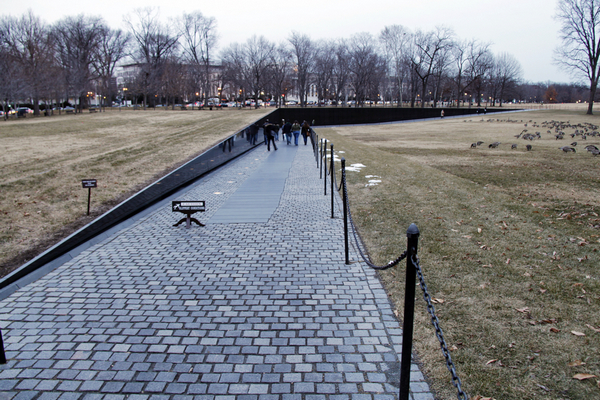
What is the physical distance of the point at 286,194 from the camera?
37.8 feet

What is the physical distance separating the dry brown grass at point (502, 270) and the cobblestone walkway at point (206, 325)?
2.07 ft

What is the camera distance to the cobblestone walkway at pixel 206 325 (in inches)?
135

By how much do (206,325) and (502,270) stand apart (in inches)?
170

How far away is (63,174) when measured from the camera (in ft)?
43.4

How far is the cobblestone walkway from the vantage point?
11.3ft

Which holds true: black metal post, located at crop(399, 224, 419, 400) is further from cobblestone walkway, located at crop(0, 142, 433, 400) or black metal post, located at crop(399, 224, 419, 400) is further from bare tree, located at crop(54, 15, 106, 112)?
bare tree, located at crop(54, 15, 106, 112)

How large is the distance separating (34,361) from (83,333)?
54 centimetres

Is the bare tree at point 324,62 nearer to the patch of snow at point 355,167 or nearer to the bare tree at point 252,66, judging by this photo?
the bare tree at point 252,66

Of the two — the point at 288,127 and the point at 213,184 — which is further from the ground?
the point at 288,127

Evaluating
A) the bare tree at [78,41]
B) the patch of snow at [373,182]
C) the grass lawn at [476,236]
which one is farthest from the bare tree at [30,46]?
the patch of snow at [373,182]

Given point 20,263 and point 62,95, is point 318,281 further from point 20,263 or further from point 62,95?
point 62,95

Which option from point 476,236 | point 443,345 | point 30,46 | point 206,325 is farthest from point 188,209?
point 30,46

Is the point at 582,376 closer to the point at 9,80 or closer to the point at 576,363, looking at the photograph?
the point at 576,363

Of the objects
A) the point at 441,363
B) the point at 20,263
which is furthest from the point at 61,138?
the point at 441,363
